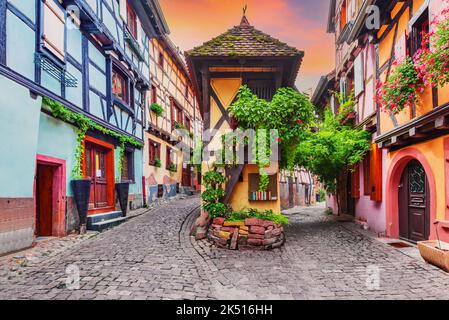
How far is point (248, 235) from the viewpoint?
6.26m

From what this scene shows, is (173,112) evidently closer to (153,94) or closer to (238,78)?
(153,94)

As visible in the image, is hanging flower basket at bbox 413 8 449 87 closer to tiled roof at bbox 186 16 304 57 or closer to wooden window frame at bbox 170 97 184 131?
tiled roof at bbox 186 16 304 57

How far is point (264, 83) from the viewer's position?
7.68m

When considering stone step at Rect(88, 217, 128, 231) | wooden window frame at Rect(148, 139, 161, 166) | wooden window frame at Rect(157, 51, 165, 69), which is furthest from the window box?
wooden window frame at Rect(157, 51, 165, 69)

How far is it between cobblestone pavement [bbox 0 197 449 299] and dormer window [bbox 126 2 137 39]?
7909mm

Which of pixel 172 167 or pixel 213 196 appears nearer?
pixel 213 196

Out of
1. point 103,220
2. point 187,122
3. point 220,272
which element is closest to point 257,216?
point 220,272

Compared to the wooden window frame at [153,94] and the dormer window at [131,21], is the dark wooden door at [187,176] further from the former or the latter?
the dormer window at [131,21]

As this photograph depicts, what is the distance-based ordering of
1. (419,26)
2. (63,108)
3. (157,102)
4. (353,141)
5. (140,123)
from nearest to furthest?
(419,26) → (63,108) → (353,141) → (140,123) → (157,102)

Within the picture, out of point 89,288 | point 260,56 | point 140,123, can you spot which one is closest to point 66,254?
point 89,288

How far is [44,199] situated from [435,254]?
7.66 m

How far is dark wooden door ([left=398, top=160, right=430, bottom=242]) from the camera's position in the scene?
636 cm

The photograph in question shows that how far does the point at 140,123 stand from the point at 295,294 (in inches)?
387

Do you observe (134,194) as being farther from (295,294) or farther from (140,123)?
(295,294)
